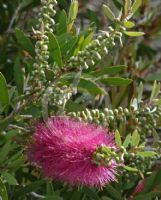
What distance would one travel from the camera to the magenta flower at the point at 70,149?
4.55ft

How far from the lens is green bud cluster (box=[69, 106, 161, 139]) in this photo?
1.45 m

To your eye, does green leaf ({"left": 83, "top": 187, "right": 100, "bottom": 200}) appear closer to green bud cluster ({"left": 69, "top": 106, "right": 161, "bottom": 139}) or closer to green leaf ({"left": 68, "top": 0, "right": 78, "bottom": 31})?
green bud cluster ({"left": 69, "top": 106, "right": 161, "bottom": 139})

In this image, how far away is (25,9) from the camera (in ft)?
8.21

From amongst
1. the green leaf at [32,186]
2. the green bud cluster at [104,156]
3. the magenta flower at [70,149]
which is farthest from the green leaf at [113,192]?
the green bud cluster at [104,156]

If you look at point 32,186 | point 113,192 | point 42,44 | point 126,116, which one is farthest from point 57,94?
point 113,192

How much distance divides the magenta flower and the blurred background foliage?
10 centimetres

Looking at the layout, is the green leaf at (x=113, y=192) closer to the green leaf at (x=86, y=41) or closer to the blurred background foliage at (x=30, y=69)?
the blurred background foliage at (x=30, y=69)

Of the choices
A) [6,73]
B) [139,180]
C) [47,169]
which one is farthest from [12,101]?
[6,73]

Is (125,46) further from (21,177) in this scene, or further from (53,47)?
(53,47)

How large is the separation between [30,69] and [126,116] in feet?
0.93

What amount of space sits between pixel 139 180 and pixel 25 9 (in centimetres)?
90

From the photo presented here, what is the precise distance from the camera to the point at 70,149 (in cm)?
139

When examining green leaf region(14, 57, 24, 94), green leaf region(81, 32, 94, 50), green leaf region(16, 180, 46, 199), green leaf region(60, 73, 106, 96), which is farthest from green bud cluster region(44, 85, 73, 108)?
green leaf region(16, 180, 46, 199)

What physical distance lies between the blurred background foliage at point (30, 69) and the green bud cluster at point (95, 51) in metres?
0.24
